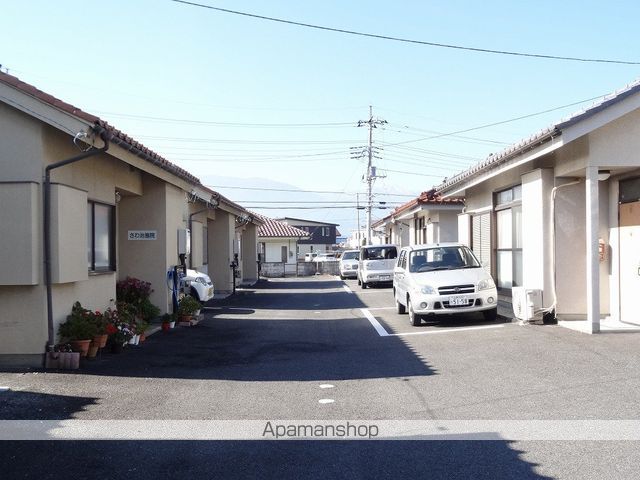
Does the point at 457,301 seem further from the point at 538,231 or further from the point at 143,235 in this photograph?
the point at 143,235

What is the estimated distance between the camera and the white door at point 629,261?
37.0 feet

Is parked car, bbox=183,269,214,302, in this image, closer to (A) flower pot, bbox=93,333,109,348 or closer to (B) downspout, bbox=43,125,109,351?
(A) flower pot, bbox=93,333,109,348

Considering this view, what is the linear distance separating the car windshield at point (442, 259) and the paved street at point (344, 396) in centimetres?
165

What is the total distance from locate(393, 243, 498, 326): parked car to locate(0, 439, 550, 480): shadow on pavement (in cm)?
785

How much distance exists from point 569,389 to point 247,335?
7017mm

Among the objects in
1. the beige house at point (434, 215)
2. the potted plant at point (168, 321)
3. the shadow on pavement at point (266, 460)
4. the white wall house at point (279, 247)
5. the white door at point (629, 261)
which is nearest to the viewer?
the shadow on pavement at point (266, 460)

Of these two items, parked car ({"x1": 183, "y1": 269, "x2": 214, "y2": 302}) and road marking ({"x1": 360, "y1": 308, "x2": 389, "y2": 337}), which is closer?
road marking ({"x1": 360, "y1": 308, "x2": 389, "y2": 337})

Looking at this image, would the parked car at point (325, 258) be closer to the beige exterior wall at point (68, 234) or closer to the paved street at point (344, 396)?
the paved street at point (344, 396)

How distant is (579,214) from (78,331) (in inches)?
361

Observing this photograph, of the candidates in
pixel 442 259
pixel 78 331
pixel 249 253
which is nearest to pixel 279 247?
pixel 249 253

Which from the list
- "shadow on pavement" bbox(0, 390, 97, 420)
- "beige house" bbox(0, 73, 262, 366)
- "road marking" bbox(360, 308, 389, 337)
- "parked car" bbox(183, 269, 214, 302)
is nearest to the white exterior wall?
"road marking" bbox(360, 308, 389, 337)

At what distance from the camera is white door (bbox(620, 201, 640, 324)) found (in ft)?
37.0

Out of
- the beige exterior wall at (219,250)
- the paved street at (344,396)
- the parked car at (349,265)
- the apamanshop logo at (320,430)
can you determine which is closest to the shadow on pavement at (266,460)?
the paved street at (344,396)

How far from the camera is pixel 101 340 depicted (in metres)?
9.88
